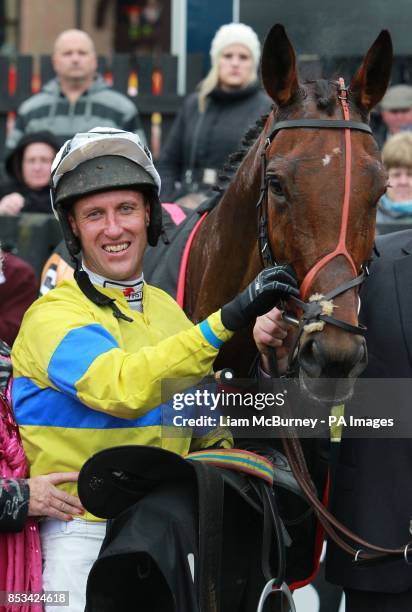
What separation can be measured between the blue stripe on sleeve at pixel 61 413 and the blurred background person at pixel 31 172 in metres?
4.23

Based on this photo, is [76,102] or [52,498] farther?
[76,102]

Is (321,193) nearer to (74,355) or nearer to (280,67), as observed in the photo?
(280,67)

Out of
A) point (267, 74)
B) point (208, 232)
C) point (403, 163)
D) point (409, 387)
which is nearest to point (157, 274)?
point (208, 232)

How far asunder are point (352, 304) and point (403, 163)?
12.4 ft

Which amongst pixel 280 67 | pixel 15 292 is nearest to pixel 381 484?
pixel 280 67

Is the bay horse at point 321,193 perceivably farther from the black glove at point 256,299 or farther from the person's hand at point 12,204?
the person's hand at point 12,204

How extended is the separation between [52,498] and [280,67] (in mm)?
1503

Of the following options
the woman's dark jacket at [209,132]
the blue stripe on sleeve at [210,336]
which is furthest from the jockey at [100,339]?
the woman's dark jacket at [209,132]

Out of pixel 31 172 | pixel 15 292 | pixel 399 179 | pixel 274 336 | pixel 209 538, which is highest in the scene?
pixel 274 336

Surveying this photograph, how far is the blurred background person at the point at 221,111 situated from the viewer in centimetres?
745

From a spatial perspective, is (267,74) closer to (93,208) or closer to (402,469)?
(93,208)

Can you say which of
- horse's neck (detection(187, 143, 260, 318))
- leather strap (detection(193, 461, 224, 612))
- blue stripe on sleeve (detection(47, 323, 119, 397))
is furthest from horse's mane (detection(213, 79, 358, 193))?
leather strap (detection(193, 461, 224, 612))

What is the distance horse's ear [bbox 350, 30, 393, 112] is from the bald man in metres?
4.64

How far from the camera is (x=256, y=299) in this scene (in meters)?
3.20
